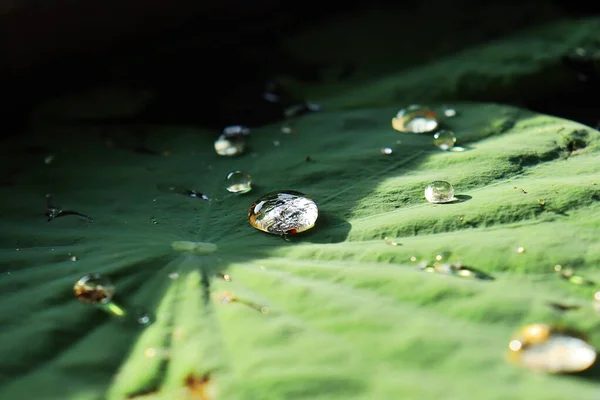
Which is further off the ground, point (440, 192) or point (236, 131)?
point (236, 131)

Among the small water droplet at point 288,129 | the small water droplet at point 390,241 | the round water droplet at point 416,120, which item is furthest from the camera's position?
the small water droplet at point 288,129

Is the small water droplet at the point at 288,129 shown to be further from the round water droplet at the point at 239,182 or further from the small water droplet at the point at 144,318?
the small water droplet at the point at 144,318

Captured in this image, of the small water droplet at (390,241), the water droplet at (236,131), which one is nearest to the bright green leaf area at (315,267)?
the small water droplet at (390,241)

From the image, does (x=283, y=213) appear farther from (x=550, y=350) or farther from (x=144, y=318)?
(x=550, y=350)

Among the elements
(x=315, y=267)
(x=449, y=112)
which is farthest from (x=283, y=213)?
(x=449, y=112)

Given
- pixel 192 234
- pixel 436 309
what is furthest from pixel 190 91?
pixel 436 309
